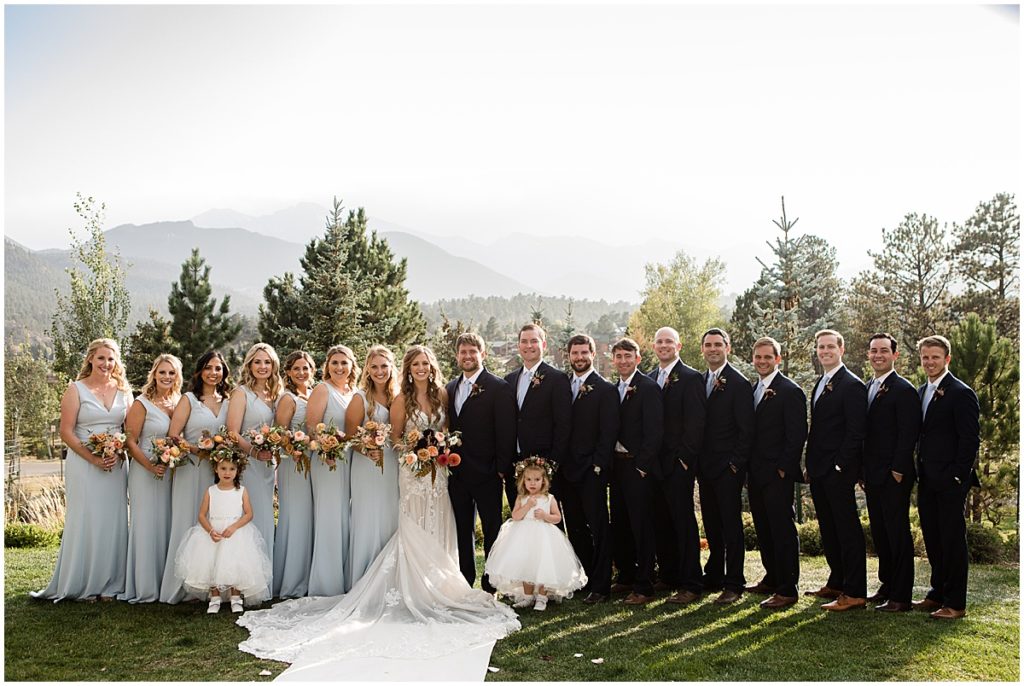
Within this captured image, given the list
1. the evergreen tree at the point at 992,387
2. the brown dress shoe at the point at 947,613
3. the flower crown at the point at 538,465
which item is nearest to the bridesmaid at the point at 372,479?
the flower crown at the point at 538,465

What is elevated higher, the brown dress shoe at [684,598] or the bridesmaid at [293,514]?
the bridesmaid at [293,514]

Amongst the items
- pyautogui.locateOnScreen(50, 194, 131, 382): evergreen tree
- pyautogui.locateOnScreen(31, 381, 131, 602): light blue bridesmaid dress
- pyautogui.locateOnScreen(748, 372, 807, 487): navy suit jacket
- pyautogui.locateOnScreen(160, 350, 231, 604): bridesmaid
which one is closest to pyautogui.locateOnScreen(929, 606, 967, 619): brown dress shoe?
pyautogui.locateOnScreen(748, 372, 807, 487): navy suit jacket

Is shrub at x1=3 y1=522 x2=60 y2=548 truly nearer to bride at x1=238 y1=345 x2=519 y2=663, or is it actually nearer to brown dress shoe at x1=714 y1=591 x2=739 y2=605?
bride at x1=238 y1=345 x2=519 y2=663

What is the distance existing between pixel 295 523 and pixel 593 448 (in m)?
3.06

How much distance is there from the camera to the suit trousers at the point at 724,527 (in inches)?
302

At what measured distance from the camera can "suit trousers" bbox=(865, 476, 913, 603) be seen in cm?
718

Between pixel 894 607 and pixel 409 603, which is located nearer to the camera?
pixel 409 603

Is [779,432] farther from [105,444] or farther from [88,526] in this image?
[88,526]

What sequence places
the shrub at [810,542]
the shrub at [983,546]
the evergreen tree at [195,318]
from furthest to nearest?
the evergreen tree at [195,318], the shrub at [810,542], the shrub at [983,546]

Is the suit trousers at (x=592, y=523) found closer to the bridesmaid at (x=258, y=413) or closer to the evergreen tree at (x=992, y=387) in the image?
the bridesmaid at (x=258, y=413)

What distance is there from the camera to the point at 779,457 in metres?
7.49

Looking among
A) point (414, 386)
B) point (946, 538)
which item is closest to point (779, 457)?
point (946, 538)

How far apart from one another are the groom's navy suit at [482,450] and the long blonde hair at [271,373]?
1.84 metres

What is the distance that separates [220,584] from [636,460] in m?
3.99
